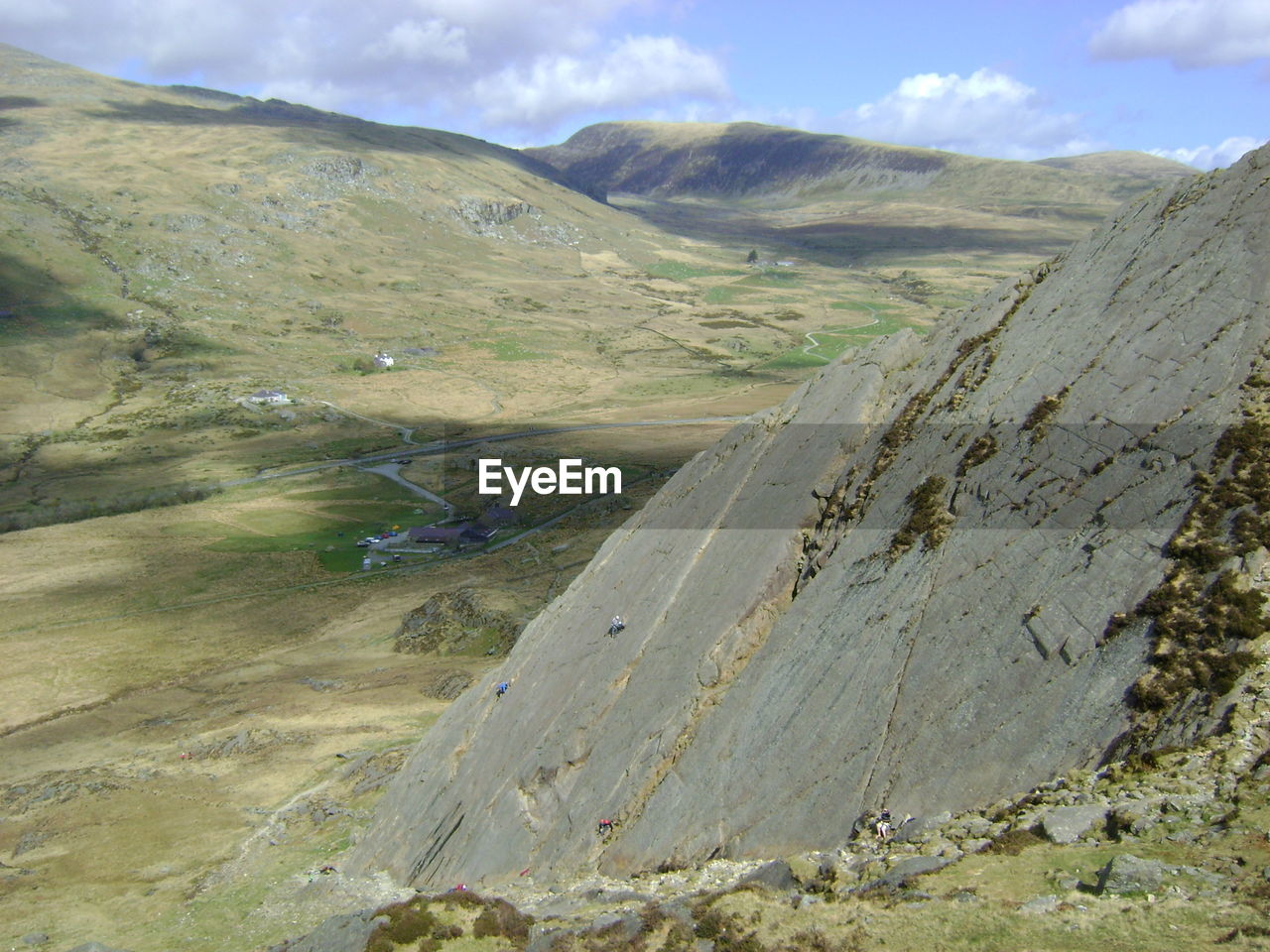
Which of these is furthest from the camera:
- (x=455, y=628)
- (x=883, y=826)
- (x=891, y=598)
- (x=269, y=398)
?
(x=269, y=398)

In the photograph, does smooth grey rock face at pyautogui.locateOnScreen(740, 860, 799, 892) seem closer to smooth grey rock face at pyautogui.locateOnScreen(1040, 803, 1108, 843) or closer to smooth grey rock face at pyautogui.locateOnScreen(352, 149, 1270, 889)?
smooth grey rock face at pyautogui.locateOnScreen(352, 149, 1270, 889)

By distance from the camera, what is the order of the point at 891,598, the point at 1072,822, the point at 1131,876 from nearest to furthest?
the point at 1131,876 < the point at 1072,822 < the point at 891,598

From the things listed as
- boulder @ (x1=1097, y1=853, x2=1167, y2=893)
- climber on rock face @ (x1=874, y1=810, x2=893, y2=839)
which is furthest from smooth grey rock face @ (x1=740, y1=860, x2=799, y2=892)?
boulder @ (x1=1097, y1=853, x2=1167, y2=893)

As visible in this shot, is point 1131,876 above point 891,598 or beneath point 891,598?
beneath

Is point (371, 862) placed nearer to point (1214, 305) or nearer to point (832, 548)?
point (832, 548)

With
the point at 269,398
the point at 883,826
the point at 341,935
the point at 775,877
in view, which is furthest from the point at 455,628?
the point at 269,398

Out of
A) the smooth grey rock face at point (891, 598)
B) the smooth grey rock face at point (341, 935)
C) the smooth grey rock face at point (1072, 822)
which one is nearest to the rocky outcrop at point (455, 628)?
the smooth grey rock face at point (891, 598)

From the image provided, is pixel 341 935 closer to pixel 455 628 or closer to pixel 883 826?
pixel 883 826

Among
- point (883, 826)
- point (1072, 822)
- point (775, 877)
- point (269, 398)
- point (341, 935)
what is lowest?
point (341, 935)
